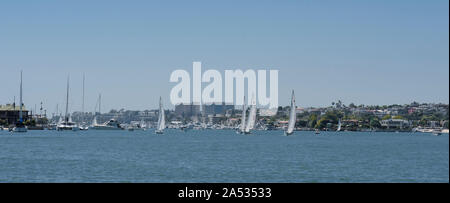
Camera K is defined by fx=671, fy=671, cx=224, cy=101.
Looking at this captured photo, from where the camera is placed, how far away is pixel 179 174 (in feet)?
161
